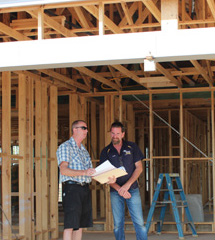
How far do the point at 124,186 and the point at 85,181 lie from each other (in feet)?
1.93

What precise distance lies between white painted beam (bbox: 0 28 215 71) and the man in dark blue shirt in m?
1.69

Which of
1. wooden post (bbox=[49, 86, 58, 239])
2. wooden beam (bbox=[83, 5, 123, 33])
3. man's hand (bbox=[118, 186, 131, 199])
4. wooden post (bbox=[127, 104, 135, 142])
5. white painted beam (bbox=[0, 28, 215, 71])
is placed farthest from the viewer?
wooden post (bbox=[127, 104, 135, 142])

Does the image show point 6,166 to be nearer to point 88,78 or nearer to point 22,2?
point 22,2

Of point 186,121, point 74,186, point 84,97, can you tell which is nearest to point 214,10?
point 74,186

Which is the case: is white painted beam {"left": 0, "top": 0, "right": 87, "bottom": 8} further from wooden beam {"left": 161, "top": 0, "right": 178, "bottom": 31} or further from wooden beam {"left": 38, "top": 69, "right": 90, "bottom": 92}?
wooden beam {"left": 38, "top": 69, "right": 90, "bottom": 92}

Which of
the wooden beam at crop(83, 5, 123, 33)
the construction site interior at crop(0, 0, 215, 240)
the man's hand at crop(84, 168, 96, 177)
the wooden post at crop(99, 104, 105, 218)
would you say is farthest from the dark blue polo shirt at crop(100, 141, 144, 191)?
the wooden post at crop(99, 104, 105, 218)

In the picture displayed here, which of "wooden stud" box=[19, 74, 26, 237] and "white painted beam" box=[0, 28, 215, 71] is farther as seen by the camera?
"wooden stud" box=[19, 74, 26, 237]

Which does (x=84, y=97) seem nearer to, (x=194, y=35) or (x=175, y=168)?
(x=194, y=35)

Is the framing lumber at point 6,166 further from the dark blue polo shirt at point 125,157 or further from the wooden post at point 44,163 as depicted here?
the dark blue polo shirt at point 125,157

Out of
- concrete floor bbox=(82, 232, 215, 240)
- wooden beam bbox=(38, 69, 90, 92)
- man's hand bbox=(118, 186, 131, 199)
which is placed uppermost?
wooden beam bbox=(38, 69, 90, 92)

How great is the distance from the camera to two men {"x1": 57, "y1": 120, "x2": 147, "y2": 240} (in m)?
5.33

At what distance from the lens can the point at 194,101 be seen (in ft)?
34.7

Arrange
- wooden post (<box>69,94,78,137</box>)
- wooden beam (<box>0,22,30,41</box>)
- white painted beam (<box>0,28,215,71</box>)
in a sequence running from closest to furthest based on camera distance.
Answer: white painted beam (<box>0,28,215,71</box>) → wooden beam (<box>0,22,30,41</box>) → wooden post (<box>69,94,78,137</box>)

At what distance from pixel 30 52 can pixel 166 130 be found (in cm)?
996
